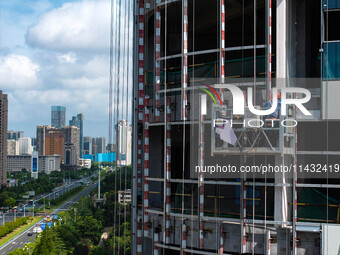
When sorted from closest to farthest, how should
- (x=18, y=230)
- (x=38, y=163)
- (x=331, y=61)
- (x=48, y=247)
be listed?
(x=331, y=61)
(x=48, y=247)
(x=18, y=230)
(x=38, y=163)

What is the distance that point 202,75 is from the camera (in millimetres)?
15250

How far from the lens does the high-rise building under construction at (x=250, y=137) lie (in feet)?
42.5

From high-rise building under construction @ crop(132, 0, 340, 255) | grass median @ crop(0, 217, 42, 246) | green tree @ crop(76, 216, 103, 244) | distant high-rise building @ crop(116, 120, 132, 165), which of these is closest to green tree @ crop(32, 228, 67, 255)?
green tree @ crop(76, 216, 103, 244)

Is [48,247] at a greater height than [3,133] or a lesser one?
lesser

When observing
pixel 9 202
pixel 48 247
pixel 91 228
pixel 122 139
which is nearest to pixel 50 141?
pixel 9 202

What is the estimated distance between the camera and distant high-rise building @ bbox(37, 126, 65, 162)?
189 meters

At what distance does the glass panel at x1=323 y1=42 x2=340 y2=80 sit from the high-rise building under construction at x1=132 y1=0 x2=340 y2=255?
27 mm

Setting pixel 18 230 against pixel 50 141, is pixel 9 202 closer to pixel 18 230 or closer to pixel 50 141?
pixel 18 230

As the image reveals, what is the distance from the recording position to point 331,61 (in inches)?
504

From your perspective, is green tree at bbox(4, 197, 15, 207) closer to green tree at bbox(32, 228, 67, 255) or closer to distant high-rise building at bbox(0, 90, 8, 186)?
distant high-rise building at bbox(0, 90, 8, 186)

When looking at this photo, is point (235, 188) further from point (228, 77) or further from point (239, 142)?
point (228, 77)

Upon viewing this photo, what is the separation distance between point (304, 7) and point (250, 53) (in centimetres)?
225

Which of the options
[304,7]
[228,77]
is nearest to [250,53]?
[228,77]

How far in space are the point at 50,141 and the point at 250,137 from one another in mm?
188316
